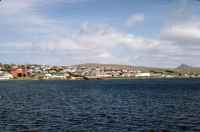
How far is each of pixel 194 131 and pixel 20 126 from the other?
24.7 meters

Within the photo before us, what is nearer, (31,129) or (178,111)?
(31,129)

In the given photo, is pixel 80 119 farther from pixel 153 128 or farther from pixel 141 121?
pixel 153 128

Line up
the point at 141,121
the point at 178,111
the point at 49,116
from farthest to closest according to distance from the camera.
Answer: the point at 178,111 → the point at 49,116 → the point at 141,121

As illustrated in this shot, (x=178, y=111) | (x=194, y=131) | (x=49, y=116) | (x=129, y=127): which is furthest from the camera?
(x=178, y=111)

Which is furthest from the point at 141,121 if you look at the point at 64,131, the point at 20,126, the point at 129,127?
Answer: the point at 20,126

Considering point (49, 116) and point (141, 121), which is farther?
point (49, 116)

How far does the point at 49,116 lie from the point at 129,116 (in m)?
14.1

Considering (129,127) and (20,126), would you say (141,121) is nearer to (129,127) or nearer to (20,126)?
(129,127)

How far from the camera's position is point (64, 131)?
51656 millimetres

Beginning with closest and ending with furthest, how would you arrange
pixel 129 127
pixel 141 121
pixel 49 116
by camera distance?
1. pixel 129 127
2. pixel 141 121
3. pixel 49 116

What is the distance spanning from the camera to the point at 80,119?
6334 cm

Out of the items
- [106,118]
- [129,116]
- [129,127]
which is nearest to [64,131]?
[129,127]

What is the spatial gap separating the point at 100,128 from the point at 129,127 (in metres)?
4.30

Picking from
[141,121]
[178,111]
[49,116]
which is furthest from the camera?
[178,111]
